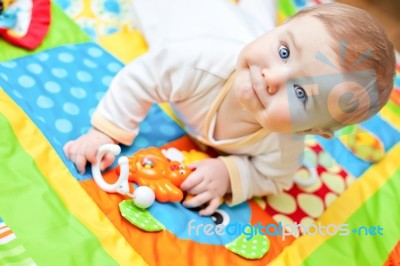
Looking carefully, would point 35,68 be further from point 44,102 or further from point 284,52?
point 284,52

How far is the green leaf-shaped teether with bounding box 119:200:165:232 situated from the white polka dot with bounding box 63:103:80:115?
0.19 meters

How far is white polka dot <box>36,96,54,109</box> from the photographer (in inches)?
32.1

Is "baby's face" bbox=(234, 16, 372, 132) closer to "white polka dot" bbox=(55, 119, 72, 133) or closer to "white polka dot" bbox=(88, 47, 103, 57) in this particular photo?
"white polka dot" bbox=(55, 119, 72, 133)

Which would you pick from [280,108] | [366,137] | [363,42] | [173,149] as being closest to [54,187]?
[173,149]

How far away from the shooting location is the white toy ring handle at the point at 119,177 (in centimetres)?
72

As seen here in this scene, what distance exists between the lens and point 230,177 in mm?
820

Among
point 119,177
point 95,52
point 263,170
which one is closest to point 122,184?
point 119,177

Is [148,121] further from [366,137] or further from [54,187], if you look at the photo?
[366,137]

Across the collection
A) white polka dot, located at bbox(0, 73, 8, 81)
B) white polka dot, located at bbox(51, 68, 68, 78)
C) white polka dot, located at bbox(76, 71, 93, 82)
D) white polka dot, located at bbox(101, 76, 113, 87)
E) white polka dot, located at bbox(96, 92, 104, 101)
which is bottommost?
white polka dot, located at bbox(96, 92, 104, 101)

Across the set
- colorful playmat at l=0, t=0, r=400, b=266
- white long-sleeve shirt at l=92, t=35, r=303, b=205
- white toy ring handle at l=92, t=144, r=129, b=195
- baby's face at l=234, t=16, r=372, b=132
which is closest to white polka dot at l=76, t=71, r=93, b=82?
colorful playmat at l=0, t=0, r=400, b=266

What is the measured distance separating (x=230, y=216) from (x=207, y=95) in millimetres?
198

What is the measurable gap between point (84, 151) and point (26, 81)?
181 mm

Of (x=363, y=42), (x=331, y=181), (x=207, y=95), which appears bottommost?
(x=331, y=181)

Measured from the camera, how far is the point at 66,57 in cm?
93
